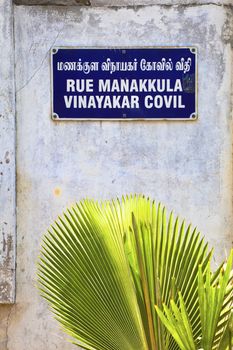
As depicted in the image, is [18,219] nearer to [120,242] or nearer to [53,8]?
[53,8]

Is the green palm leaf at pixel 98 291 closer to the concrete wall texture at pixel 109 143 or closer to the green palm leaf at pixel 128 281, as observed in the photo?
the green palm leaf at pixel 128 281

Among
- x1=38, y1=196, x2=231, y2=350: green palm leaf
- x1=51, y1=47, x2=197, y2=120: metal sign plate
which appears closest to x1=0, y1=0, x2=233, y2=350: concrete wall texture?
x1=51, y1=47, x2=197, y2=120: metal sign plate

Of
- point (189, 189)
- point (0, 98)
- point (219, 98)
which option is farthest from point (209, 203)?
point (0, 98)

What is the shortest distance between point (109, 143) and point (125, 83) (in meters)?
0.38

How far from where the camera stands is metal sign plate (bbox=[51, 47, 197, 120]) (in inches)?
197

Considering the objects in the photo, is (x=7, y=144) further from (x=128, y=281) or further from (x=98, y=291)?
(x=128, y=281)

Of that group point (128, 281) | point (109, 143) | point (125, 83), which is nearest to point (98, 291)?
point (128, 281)

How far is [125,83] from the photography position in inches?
197

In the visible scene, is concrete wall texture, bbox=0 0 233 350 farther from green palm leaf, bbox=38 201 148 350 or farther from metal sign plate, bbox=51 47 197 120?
green palm leaf, bbox=38 201 148 350

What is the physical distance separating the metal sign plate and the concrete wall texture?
55mm

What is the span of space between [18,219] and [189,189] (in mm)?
1081

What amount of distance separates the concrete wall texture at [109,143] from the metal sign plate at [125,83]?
5 cm

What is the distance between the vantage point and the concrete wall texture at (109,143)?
5023 mm

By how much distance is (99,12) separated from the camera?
5.02m
